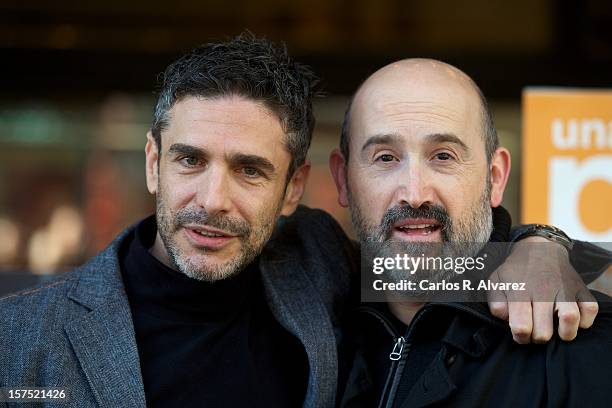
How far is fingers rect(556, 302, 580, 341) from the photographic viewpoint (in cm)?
194

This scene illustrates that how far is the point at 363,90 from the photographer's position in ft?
8.07

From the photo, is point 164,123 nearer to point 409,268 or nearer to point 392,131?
point 392,131

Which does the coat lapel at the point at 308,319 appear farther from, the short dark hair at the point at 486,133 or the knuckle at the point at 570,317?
the knuckle at the point at 570,317

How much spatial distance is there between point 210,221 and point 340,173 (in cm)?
52

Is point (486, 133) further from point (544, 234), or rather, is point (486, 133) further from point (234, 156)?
point (234, 156)

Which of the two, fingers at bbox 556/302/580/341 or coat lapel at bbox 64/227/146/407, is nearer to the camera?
fingers at bbox 556/302/580/341

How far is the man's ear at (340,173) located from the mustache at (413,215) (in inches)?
10.3

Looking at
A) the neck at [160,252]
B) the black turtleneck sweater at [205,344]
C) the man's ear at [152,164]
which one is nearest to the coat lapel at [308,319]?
the black turtleneck sweater at [205,344]

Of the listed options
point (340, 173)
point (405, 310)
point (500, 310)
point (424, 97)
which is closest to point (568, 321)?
point (500, 310)

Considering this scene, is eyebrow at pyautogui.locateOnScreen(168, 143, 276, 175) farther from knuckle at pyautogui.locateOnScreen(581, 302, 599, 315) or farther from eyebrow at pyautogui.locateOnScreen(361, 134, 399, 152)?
knuckle at pyautogui.locateOnScreen(581, 302, 599, 315)

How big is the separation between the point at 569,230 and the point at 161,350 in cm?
159

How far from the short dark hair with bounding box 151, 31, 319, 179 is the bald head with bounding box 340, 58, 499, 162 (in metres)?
0.17

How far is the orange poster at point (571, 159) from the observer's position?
306 centimetres

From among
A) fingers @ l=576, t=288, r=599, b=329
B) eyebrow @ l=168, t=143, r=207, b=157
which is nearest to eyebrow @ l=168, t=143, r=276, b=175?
eyebrow @ l=168, t=143, r=207, b=157
